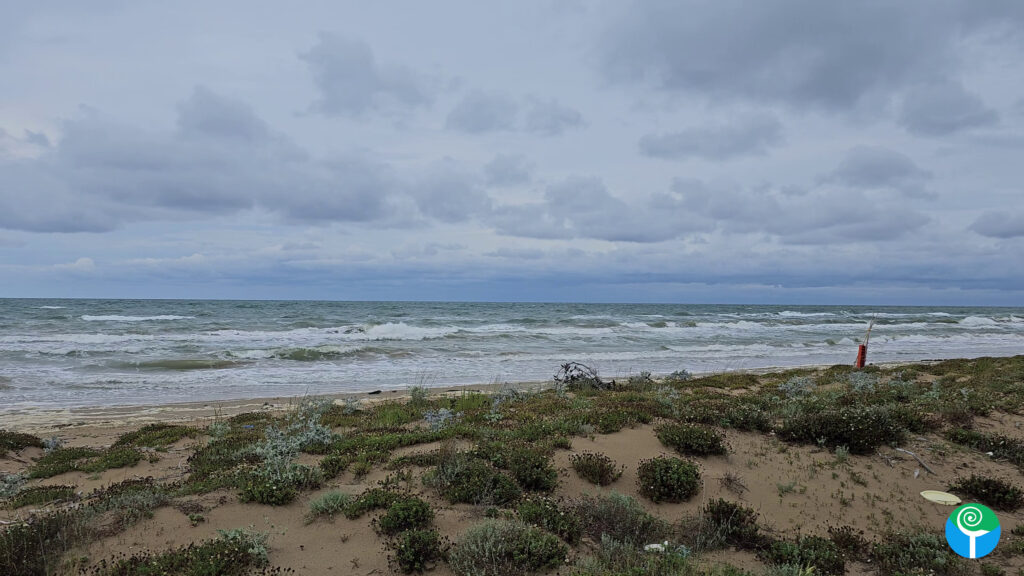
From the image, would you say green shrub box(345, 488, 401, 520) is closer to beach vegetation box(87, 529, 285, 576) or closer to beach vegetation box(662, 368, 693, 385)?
beach vegetation box(87, 529, 285, 576)

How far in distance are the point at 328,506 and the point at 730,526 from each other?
479 cm

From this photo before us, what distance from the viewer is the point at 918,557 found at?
5.45 m

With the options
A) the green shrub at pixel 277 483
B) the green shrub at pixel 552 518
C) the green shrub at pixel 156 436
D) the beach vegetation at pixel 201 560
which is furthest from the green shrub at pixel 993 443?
the green shrub at pixel 156 436

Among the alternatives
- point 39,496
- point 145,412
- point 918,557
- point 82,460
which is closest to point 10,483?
point 39,496

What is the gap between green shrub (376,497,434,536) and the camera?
571cm

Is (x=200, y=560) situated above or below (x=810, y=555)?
above

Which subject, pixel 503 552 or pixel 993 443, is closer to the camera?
pixel 503 552

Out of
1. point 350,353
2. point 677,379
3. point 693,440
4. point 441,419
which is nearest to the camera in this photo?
point 693,440

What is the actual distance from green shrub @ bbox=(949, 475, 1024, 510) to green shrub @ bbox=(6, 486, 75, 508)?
12.5 m

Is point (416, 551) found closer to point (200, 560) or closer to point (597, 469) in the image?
point (200, 560)

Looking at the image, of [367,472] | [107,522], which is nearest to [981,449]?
[367,472]

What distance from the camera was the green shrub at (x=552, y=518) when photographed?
18.6 feet

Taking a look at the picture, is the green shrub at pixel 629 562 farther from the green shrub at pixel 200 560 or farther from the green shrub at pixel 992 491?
the green shrub at pixel 992 491

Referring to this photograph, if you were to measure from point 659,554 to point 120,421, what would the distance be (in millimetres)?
14585
